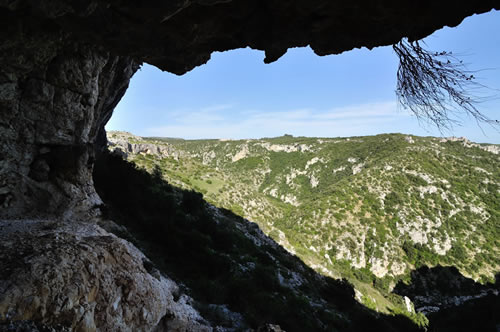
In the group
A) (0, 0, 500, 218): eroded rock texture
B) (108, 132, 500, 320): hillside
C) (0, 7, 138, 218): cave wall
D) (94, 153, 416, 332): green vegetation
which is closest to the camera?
(0, 0, 500, 218): eroded rock texture

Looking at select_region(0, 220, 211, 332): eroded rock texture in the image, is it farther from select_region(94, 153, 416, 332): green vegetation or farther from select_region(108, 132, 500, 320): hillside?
select_region(108, 132, 500, 320): hillside

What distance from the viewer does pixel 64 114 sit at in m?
7.40

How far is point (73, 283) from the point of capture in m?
3.80

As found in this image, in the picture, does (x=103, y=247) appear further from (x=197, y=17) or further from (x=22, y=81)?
(x=197, y=17)

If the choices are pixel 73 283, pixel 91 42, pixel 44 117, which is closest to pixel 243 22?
pixel 91 42

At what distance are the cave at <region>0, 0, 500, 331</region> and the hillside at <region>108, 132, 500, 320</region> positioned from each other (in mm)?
32463

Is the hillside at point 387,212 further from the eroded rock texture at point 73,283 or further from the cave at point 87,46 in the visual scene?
the eroded rock texture at point 73,283

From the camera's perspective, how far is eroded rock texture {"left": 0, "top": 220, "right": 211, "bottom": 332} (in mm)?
3285

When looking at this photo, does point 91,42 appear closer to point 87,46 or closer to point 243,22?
point 87,46

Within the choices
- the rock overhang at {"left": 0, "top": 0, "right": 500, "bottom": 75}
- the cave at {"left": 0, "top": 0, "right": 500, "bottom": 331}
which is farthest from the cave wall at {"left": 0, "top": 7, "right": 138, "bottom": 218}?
the rock overhang at {"left": 0, "top": 0, "right": 500, "bottom": 75}

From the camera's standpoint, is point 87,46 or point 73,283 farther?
point 87,46

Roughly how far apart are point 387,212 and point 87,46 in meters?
64.9

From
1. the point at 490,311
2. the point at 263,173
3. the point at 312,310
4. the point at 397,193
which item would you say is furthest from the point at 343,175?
the point at 312,310

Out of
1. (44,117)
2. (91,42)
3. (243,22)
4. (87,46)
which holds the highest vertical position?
(243,22)
